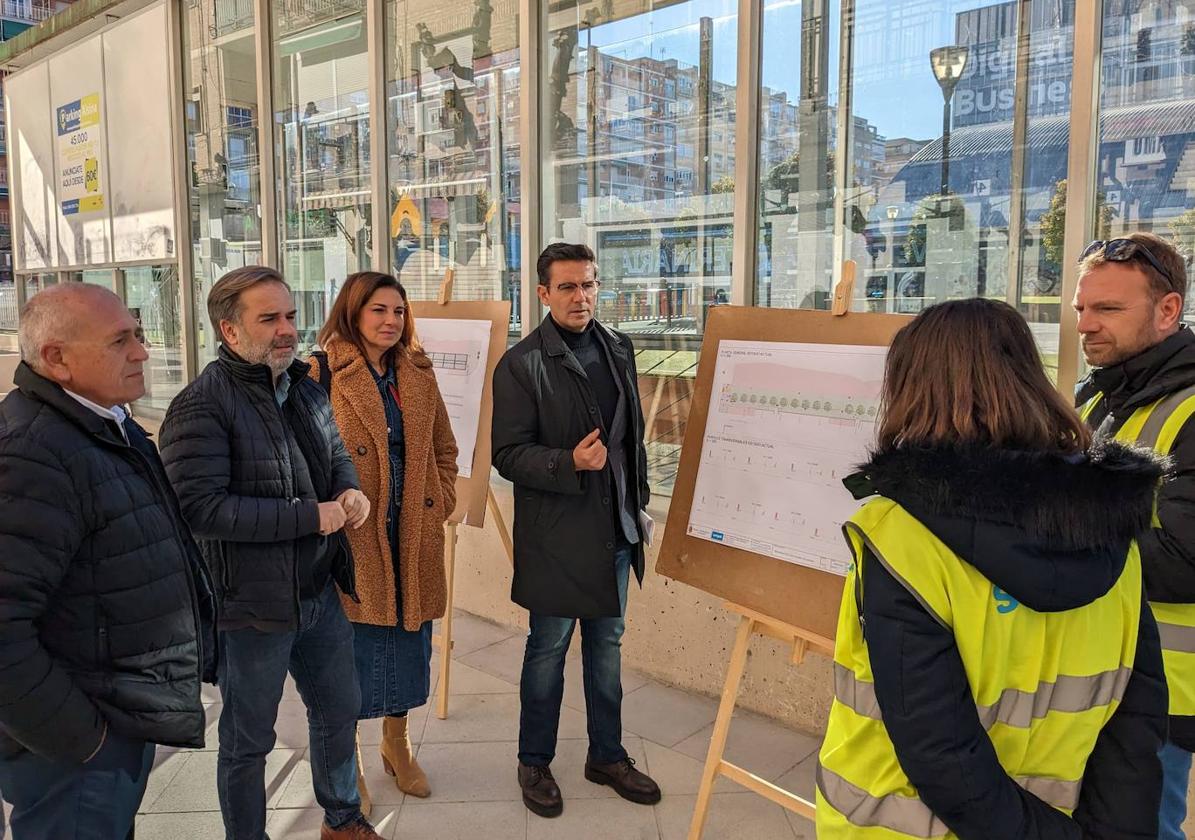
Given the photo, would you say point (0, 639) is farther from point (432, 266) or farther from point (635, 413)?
point (432, 266)

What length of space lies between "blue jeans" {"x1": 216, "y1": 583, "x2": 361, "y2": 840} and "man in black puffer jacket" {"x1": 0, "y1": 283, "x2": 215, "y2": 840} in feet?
1.23

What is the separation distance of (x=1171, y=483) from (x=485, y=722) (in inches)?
93.9

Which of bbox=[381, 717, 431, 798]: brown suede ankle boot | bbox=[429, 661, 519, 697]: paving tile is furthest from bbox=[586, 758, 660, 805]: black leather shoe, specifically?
bbox=[429, 661, 519, 697]: paving tile

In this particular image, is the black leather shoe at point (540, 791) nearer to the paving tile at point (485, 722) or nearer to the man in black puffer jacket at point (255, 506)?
the paving tile at point (485, 722)

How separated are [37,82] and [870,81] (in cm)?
787

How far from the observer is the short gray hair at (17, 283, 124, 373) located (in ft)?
4.97

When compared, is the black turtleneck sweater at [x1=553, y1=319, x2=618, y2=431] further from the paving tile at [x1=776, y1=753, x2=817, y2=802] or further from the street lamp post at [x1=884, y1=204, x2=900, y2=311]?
the paving tile at [x1=776, y1=753, x2=817, y2=802]

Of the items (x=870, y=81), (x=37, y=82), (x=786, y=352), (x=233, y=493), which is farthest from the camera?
(x=37, y=82)

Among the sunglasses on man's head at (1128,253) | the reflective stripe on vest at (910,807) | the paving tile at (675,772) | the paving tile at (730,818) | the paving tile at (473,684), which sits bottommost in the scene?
the paving tile at (473,684)

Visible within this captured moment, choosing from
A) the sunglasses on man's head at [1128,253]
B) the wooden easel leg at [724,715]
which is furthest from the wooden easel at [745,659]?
the sunglasses on man's head at [1128,253]

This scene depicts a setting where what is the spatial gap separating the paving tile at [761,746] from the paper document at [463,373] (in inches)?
49.9

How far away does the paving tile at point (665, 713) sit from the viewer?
121 inches

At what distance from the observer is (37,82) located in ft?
25.5

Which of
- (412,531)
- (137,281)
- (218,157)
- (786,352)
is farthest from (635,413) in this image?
(137,281)
